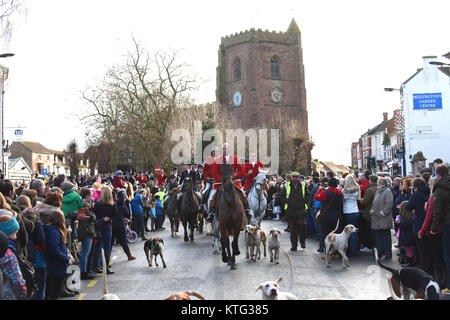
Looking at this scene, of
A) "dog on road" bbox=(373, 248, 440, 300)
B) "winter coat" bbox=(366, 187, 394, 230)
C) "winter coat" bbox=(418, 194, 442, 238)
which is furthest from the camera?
"winter coat" bbox=(366, 187, 394, 230)

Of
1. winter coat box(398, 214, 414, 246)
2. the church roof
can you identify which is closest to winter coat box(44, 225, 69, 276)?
winter coat box(398, 214, 414, 246)

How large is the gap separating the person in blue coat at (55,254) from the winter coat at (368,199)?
794cm

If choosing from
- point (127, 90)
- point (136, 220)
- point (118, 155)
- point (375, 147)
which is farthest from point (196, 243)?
point (375, 147)

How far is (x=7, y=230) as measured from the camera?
579 centimetres

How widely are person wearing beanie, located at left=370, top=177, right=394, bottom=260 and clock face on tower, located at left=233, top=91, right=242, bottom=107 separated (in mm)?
64552

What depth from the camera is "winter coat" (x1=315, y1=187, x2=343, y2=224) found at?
11.9 m

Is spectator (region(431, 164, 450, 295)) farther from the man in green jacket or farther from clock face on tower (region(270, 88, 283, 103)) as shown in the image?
clock face on tower (region(270, 88, 283, 103))

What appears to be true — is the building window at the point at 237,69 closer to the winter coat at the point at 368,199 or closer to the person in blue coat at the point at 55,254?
the winter coat at the point at 368,199

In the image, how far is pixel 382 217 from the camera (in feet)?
36.8

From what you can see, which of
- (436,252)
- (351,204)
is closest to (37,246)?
(436,252)

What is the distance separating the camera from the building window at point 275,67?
76.5 meters
